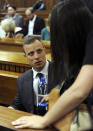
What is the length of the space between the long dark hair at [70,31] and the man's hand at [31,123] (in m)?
0.16

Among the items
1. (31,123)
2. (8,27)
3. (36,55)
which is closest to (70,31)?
(31,123)

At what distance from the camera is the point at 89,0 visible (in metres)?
1.03

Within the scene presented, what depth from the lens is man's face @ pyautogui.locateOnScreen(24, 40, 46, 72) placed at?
3.76 feet

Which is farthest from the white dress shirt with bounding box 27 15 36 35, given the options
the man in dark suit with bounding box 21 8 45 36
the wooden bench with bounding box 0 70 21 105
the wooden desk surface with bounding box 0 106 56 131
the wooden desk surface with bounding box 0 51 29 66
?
the wooden desk surface with bounding box 0 106 56 131

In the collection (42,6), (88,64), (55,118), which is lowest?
(42,6)

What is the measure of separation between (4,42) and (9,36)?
16.8 inches

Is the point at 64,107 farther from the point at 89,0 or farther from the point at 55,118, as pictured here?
the point at 89,0

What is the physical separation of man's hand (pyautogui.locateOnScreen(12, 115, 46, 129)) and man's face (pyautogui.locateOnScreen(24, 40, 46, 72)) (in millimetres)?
515

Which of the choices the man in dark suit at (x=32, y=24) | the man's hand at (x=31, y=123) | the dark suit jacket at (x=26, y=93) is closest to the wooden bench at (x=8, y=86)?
the dark suit jacket at (x=26, y=93)

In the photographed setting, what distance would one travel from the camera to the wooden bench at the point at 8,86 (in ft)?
5.11

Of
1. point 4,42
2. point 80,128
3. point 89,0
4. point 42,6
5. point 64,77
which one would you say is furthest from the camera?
point 42,6

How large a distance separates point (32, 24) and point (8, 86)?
7.32ft

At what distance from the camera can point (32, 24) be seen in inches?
144

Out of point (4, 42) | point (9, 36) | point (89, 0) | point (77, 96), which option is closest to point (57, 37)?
point (77, 96)
